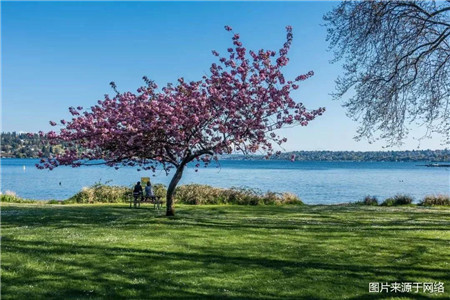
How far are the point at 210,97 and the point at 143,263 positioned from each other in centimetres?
1011

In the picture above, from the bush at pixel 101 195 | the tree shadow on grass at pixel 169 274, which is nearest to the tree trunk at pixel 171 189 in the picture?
the tree shadow on grass at pixel 169 274

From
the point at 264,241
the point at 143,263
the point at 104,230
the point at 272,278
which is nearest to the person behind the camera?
the point at 272,278

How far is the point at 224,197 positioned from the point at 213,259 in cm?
2067

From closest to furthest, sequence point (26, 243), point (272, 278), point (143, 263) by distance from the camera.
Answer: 1. point (272, 278)
2. point (143, 263)
3. point (26, 243)

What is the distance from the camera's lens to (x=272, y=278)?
9.05m

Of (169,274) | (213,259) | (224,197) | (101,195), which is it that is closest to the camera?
(169,274)

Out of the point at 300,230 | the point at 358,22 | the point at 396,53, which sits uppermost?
the point at 358,22

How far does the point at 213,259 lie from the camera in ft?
34.8

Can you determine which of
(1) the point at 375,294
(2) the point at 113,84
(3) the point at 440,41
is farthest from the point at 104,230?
(3) the point at 440,41

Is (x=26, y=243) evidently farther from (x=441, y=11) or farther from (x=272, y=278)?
(x=441, y=11)

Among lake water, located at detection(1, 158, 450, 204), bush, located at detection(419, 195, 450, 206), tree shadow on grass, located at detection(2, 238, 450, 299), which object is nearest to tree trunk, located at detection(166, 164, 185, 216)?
tree shadow on grass, located at detection(2, 238, 450, 299)

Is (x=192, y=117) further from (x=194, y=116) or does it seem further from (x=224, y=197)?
(x=224, y=197)

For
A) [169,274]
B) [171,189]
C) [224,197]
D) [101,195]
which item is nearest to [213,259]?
[169,274]

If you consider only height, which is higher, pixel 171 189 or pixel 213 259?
pixel 171 189
